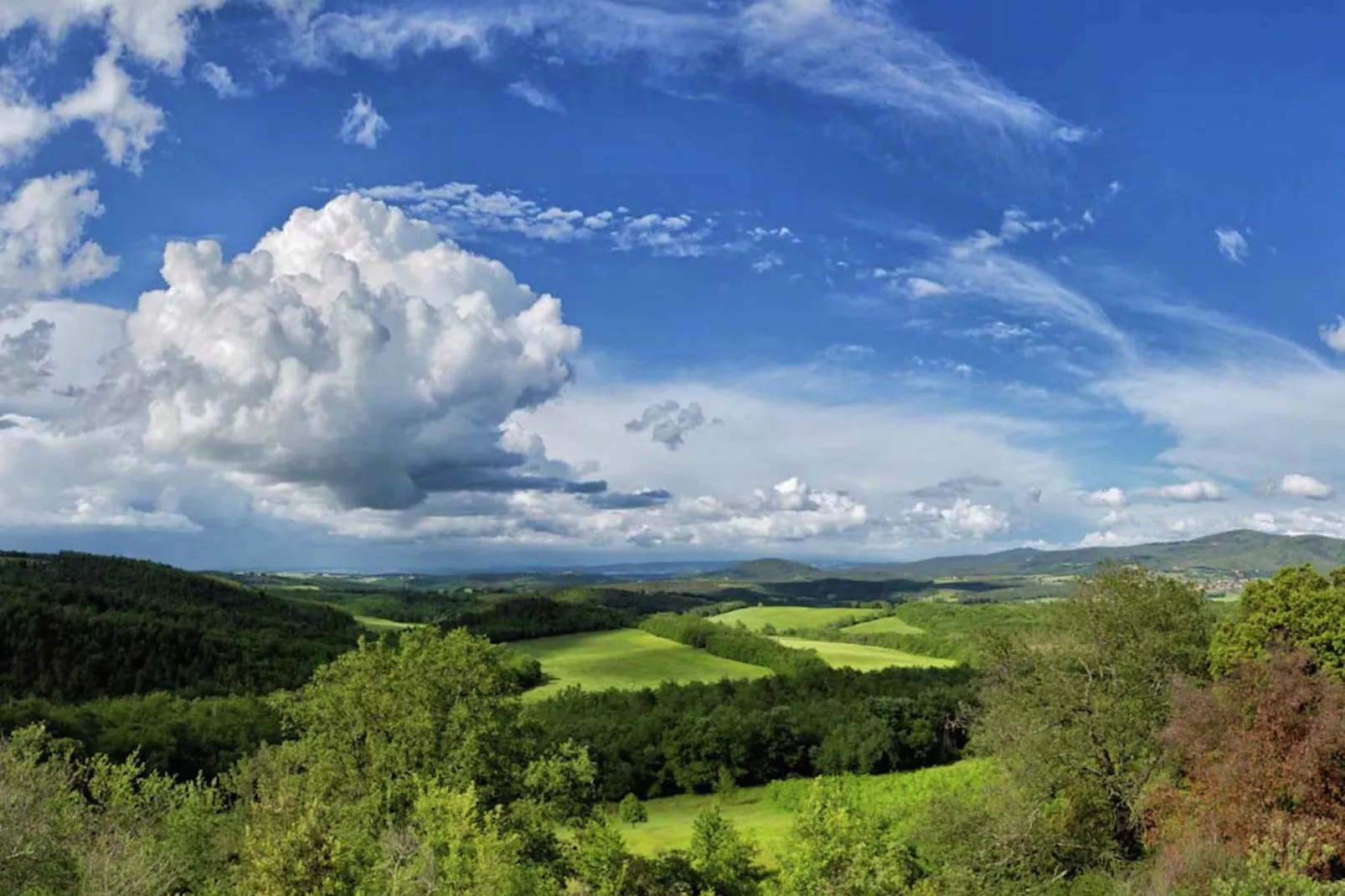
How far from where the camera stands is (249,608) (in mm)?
147500

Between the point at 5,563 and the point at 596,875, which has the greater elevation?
the point at 5,563

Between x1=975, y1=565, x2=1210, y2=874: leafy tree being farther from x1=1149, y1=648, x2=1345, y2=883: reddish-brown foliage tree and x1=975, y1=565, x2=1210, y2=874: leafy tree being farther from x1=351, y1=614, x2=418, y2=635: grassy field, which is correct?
x1=351, y1=614, x2=418, y2=635: grassy field

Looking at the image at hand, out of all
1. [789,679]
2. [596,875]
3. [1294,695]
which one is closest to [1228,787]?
[1294,695]

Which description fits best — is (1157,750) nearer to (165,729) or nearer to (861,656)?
(165,729)

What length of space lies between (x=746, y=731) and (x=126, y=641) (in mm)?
70530

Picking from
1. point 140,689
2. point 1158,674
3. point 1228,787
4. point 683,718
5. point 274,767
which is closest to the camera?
point 1228,787

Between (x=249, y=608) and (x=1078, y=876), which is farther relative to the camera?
(x=249, y=608)

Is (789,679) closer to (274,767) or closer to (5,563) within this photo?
(274,767)

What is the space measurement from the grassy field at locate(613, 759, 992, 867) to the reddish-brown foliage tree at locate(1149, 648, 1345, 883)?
3233 cm

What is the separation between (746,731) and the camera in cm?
8569

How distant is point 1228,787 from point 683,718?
57.1 m

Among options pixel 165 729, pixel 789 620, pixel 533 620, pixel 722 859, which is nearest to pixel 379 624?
pixel 533 620

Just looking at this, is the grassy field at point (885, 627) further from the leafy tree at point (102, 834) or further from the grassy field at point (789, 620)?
the leafy tree at point (102, 834)

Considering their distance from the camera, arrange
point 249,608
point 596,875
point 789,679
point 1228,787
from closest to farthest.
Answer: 1. point 1228,787
2. point 596,875
3. point 789,679
4. point 249,608
